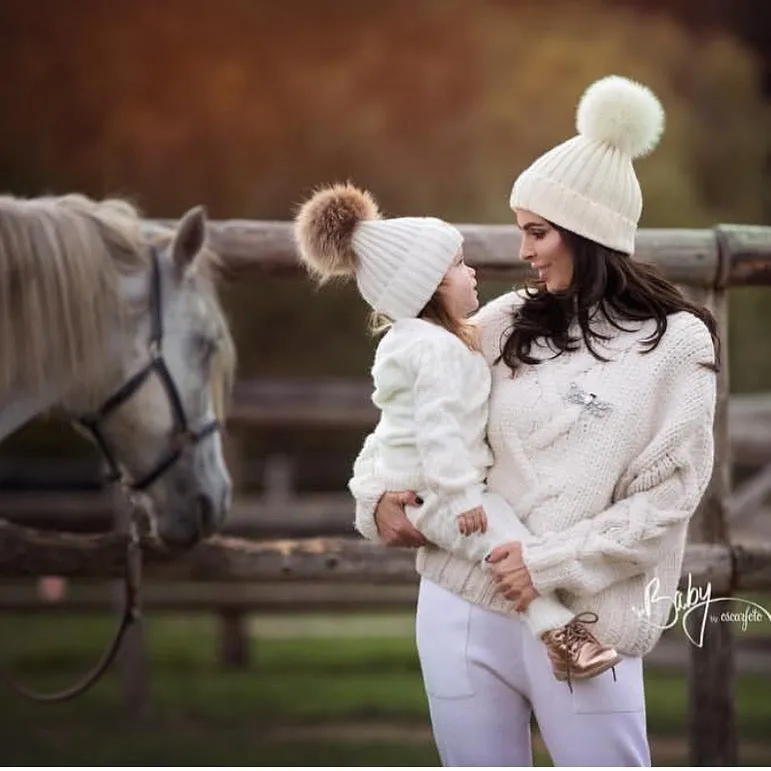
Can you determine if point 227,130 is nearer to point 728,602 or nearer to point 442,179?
point 442,179

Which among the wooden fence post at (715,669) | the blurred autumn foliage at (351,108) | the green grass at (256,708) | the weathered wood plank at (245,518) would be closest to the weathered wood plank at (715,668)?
the wooden fence post at (715,669)

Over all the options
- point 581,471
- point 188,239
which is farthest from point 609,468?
point 188,239

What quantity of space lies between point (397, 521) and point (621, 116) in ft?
1.77

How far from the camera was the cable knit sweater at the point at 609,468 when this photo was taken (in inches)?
58.7

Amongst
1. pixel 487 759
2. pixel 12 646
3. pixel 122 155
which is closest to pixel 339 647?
pixel 12 646

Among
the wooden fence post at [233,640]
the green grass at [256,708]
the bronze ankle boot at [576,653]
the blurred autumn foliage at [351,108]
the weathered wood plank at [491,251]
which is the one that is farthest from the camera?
the blurred autumn foliage at [351,108]

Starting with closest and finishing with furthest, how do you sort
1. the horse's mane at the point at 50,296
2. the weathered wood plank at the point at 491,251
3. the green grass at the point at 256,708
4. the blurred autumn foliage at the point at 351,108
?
the horse's mane at the point at 50,296, the weathered wood plank at the point at 491,251, the green grass at the point at 256,708, the blurred autumn foliage at the point at 351,108

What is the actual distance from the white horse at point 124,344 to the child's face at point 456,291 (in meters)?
0.79

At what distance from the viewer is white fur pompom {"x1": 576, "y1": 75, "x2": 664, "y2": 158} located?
5.20ft

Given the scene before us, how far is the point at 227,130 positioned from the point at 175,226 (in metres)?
4.84

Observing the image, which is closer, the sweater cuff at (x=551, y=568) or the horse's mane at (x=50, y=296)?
the sweater cuff at (x=551, y=568)

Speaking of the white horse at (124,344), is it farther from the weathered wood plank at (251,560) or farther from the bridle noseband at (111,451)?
the weathered wood plank at (251,560)

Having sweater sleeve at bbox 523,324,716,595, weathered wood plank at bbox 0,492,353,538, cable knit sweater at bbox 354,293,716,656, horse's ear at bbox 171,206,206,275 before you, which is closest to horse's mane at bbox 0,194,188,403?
horse's ear at bbox 171,206,206,275

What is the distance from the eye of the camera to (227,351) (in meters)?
2.42
